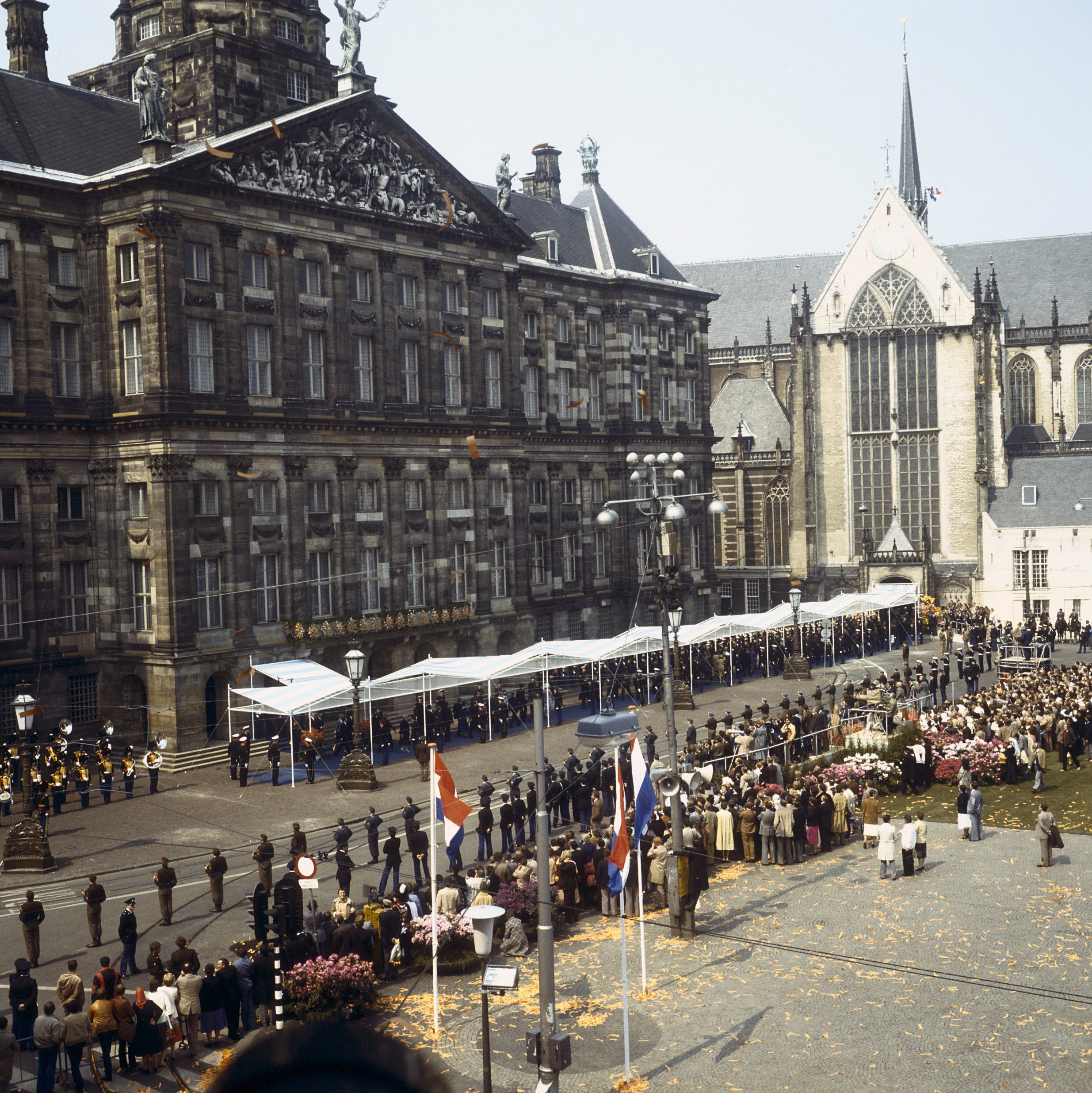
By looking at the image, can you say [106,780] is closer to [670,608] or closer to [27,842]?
[27,842]

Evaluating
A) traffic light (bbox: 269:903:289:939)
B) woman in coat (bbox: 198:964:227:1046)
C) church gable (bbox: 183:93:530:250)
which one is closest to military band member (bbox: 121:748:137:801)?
woman in coat (bbox: 198:964:227:1046)

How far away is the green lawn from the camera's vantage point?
3256cm

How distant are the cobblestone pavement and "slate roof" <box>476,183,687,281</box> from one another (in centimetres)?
4647

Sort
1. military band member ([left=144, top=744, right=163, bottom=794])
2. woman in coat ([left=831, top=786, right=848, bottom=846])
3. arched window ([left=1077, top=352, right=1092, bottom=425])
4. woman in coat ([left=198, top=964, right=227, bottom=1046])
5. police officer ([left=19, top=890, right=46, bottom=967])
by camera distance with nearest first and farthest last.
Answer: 1. woman in coat ([left=198, top=964, right=227, bottom=1046])
2. police officer ([left=19, top=890, right=46, bottom=967])
3. woman in coat ([left=831, top=786, right=848, bottom=846])
4. military band member ([left=144, top=744, right=163, bottom=794])
5. arched window ([left=1077, top=352, right=1092, bottom=425])

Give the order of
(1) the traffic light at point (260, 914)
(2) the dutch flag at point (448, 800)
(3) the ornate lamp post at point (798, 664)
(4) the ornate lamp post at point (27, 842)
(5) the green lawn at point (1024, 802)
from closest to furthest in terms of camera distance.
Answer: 1. (2) the dutch flag at point (448, 800)
2. (1) the traffic light at point (260, 914)
3. (4) the ornate lamp post at point (27, 842)
4. (5) the green lawn at point (1024, 802)
5. (3) the ornate lamp post at point (798, 664)

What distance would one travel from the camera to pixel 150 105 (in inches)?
1735

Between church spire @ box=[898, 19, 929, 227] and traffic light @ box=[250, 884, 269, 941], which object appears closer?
traffic light @ box=[250, 884, 269, 941]

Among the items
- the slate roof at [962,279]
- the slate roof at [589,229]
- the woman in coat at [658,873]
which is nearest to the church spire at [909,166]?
the slate roof at [962,279]

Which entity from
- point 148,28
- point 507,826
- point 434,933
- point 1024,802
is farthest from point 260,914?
point 148,28

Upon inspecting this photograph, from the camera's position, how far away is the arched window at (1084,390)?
86.3 meters

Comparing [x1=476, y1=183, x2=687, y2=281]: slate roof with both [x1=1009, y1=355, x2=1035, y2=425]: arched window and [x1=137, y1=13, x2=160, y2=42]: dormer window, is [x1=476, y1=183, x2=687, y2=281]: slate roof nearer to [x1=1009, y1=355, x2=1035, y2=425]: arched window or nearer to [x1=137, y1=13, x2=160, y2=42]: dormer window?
[x1=137, y1=13, x2=160, y2=42]: dormer window

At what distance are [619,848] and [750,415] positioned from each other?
7374 centimetres

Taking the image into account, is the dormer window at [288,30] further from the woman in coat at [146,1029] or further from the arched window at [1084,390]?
the arched window at [1084,390]

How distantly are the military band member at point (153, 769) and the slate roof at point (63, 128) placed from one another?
20.6m
